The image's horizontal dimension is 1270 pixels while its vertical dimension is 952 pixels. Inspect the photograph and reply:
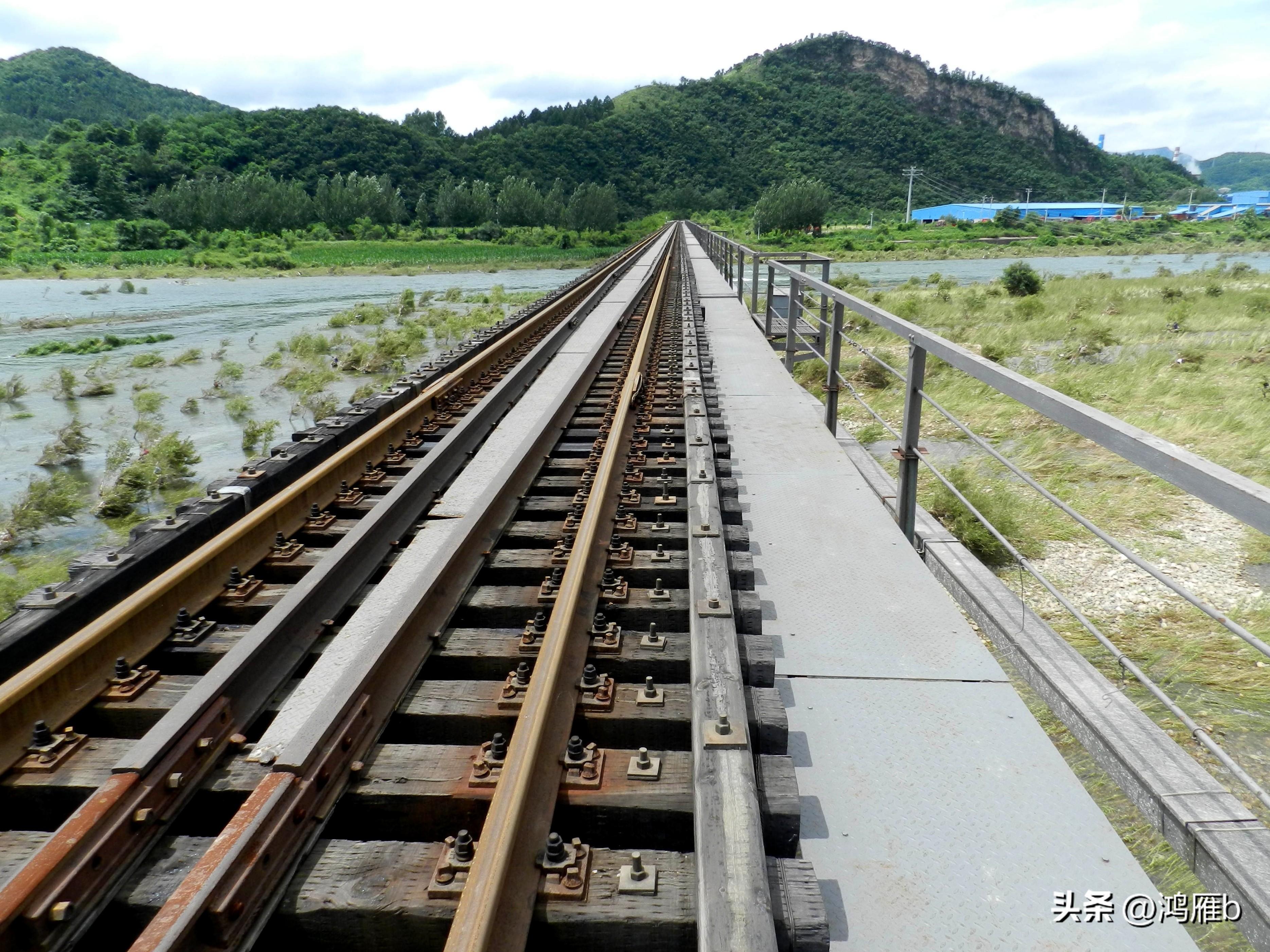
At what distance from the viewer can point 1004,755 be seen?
2.64 metres

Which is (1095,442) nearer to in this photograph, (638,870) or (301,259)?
(638,870)

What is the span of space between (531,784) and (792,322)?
7.76m

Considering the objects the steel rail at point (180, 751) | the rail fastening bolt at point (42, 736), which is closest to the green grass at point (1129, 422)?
the steel rail at point (180, 751)

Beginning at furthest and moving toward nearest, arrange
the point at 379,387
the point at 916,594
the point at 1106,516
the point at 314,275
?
the point at 314,275, the point at 379,387, the point at 1106,516, the point at 916,594

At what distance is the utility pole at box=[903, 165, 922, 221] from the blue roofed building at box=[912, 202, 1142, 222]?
189 cm

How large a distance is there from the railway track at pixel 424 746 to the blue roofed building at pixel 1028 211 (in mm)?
151318

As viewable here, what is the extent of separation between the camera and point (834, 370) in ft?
21.3

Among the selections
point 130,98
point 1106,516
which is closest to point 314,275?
point 1106,516

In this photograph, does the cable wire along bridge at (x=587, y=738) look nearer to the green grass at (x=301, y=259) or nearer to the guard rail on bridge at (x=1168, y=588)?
the guard rail on bridge at (x=1168, y=588)

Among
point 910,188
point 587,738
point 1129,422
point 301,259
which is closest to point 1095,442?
point 587,738

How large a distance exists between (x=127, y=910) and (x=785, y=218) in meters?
90.6

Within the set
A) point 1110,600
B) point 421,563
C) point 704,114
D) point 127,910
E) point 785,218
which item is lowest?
point 1110,600

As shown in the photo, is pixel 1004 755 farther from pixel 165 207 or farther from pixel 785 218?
pixel 165 207

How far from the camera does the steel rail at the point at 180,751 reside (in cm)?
176
